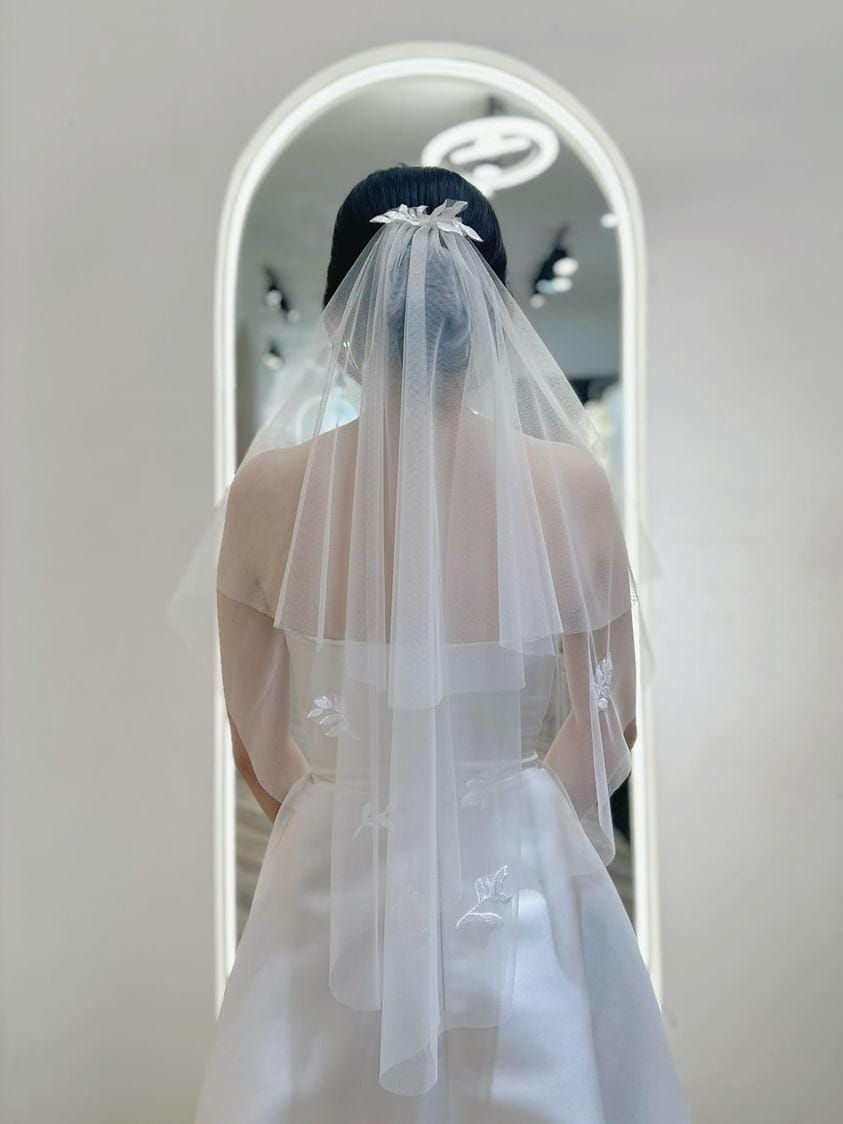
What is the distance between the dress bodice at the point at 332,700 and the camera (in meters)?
1.14

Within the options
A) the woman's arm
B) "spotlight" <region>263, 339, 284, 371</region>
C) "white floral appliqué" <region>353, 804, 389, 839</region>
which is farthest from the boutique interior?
"white floral appliqué" <region>353, 804, 389, 839</region>

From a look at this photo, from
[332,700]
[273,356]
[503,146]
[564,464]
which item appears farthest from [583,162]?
[332,700]

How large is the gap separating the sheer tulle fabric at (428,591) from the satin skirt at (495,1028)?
50mm

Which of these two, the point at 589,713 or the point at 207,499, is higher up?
the point at 207,499

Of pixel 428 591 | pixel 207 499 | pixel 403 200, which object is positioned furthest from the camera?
pixel 207 499

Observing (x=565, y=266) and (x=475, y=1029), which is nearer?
(x=475, y=1029)

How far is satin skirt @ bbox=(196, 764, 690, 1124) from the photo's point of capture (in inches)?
43.7

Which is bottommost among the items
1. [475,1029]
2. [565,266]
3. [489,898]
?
[475,1029]

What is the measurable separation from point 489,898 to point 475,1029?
148mm

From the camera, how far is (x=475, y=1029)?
1117mm

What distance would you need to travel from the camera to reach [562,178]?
7.07 feet

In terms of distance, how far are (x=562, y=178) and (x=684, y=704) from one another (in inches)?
45.3

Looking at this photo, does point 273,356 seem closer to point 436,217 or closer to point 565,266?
point 565,266

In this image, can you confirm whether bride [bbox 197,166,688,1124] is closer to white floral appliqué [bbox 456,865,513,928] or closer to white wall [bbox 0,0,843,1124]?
Answer: white floral appliqué [bbox 456,865,513,928]
